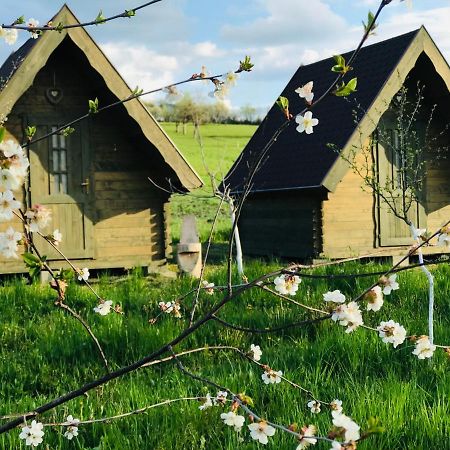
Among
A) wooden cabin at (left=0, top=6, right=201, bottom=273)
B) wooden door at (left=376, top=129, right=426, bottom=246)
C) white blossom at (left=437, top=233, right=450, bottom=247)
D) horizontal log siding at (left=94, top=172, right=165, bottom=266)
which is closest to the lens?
white blossom at (left=437, top=233, right=450, bottom=247)

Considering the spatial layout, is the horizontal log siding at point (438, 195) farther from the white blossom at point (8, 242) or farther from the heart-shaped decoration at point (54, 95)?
the white blossom at point (8, 242)

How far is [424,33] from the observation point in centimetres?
1150

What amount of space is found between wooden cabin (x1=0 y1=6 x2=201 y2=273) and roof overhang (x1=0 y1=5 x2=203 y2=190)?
23mm

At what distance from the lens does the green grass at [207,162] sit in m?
18.6

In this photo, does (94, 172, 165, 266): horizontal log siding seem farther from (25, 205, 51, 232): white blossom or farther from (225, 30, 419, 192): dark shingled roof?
(25, 205, 51, 232): white blossom

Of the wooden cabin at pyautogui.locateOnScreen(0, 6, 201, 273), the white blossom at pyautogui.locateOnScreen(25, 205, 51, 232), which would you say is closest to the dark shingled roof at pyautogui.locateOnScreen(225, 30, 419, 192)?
the wooden cabin at pyautogui.locateOnScreen(0, 6, 201, 273)

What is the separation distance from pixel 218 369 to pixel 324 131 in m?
7.57

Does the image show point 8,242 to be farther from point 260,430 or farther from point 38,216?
point 260,430

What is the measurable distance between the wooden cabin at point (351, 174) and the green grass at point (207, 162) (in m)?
1.25

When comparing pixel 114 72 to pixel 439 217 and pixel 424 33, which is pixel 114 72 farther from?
pixel 439 217

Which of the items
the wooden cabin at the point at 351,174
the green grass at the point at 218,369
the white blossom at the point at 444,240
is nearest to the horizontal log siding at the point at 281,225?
the wooden cabin at the point at 351,174

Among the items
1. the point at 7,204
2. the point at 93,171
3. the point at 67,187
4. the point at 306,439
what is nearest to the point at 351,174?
the point at 93,171

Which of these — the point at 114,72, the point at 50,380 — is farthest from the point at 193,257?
the point at 50,380

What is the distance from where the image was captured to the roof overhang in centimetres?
969
